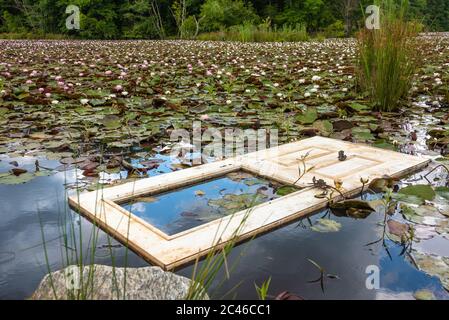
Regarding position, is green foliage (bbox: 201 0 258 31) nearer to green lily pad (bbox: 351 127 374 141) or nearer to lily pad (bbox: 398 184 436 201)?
green lily pad (bbox: 351 127 374 141)

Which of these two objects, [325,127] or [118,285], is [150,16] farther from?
[118,285]

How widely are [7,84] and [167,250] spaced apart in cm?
432

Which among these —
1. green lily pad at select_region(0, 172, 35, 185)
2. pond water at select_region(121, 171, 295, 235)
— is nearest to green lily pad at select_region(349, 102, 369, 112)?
pond water at select_region(121, 171, 295, 235)

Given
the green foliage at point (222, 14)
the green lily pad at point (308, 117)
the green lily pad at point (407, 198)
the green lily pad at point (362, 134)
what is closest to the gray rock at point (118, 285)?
the green lily pad at point (407, 198)

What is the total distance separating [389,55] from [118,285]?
309cm

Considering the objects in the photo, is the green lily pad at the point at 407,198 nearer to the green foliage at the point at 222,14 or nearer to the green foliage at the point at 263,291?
the green foliage at the point at 263,291

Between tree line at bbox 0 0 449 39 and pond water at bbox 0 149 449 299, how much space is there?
18.5 meters

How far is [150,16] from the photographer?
23.0 m

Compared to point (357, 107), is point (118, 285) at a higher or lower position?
lower

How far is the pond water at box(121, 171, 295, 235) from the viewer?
1.88 metres

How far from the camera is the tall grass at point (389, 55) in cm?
362

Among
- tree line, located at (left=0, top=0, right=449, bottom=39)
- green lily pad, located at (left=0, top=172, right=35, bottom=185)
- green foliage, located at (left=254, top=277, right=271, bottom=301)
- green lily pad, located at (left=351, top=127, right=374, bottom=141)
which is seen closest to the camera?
green foliage, located at (left=254, top=277, right=271, bottom=301)

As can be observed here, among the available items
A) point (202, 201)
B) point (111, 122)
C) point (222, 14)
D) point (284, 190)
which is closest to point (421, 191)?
point (284, 190)

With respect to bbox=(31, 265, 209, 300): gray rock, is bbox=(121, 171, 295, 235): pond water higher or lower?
lower
